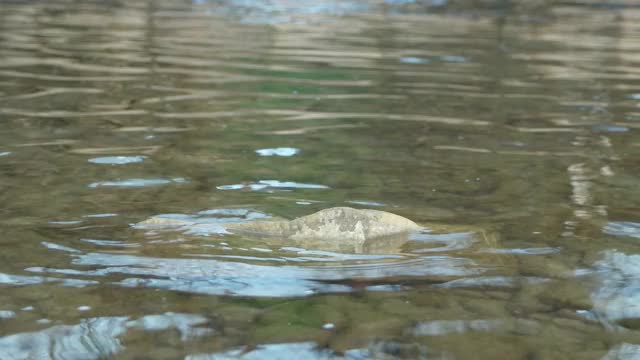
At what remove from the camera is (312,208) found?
15.1ft

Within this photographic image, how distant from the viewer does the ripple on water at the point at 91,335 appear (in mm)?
Answer: 2770

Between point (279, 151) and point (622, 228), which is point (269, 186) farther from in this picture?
point (622, 228)

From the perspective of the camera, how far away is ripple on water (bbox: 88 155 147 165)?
5582mm

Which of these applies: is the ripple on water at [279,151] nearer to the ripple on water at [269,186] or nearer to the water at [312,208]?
the water at [312,208]

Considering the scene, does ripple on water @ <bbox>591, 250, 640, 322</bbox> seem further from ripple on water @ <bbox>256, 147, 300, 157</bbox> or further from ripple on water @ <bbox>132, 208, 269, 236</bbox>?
ripple on water @ <bbox>256, 147, 300, 157</bbox>

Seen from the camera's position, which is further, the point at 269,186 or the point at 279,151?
the point at 279,151

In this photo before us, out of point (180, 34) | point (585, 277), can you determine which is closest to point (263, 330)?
point (585, 277)

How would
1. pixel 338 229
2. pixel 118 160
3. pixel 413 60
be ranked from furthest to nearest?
pixel 413 60, pixel 118 160, pixel 338 229

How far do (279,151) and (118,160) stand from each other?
1206 mm

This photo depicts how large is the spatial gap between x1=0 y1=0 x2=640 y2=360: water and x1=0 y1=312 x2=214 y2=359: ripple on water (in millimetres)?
10

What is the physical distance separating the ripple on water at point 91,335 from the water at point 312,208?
0.01 meters

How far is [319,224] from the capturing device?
13.1 ft

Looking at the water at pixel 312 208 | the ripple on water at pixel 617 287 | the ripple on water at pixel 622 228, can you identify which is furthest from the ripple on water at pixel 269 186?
the ripple on water at pixel 617 287

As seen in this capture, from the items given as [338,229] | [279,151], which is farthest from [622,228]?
[279,151]
